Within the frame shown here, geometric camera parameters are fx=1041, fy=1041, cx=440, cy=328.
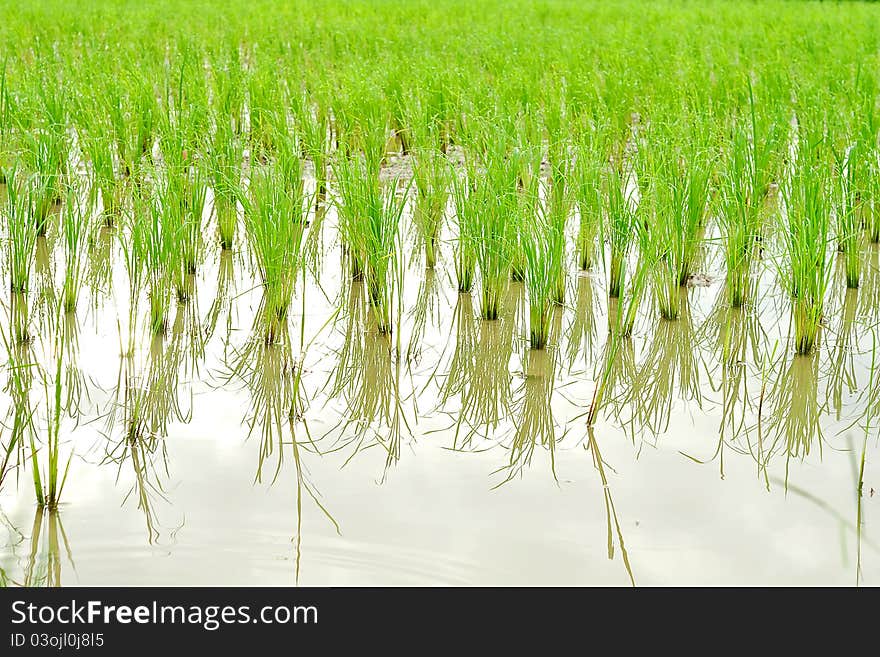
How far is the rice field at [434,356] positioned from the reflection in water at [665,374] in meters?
0.01

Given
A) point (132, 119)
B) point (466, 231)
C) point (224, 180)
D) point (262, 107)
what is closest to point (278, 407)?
point (466, 231)

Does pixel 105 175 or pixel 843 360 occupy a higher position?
pixel 105 175

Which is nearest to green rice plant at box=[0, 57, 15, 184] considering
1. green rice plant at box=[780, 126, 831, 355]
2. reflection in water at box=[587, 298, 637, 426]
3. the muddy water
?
the muddy water

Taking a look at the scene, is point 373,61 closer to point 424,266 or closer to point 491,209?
point 424,266

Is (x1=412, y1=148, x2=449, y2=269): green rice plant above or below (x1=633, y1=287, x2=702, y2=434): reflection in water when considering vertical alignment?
above

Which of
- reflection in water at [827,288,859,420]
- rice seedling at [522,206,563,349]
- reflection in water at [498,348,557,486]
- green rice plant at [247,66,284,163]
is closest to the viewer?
reflection in water at [498,348,557,486]

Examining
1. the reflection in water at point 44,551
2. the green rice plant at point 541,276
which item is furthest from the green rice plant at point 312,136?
the reflection in water at point 44,551

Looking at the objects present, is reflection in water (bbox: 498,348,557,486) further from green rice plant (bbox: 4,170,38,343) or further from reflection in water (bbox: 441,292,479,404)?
green rice plant (bbox: 4,170,38,343)

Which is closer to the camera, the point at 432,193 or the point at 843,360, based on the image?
the point at 843,360

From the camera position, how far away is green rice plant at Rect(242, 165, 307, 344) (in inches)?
134

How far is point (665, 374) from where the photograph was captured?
322cm

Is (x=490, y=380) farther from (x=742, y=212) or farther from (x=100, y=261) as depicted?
(x=100, y=261)

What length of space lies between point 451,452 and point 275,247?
117 cm

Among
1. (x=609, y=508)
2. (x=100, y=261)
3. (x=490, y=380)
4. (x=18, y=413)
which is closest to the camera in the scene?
(x=609, y=508)
